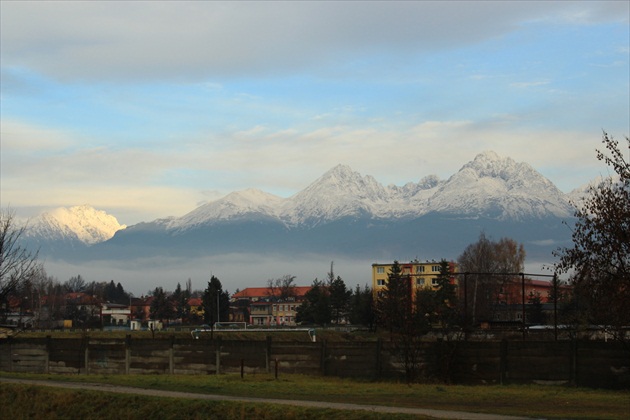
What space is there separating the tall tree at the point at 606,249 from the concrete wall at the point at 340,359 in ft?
13.2

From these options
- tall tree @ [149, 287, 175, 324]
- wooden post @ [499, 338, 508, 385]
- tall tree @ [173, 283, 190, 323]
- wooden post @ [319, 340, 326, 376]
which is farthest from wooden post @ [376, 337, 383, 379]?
tall tree @ [173, 283, 190, 323]

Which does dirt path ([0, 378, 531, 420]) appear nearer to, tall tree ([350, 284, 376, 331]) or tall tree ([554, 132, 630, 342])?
tall tree ([554, 132, 630, 342])

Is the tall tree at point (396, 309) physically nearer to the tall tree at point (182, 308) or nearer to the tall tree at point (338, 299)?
the tall tree at point (338, 299)

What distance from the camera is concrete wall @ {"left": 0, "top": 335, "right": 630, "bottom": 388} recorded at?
37.0 meters

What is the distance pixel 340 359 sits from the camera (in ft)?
135

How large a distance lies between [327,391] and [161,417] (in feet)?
24.8

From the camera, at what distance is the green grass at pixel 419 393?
2783 cm

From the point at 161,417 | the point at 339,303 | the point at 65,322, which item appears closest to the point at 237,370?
the point at 161,417

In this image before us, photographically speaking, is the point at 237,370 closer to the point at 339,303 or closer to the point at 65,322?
the point at 339,303

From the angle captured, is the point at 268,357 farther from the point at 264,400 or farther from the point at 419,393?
the point at 264,400

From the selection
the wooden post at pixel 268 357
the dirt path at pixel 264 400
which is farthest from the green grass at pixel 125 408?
the wooden post at pixel 268 357

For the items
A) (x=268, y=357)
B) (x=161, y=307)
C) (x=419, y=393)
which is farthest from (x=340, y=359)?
(x=161, y=307)

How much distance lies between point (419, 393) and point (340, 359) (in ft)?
27.3

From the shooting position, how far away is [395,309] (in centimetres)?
4006
